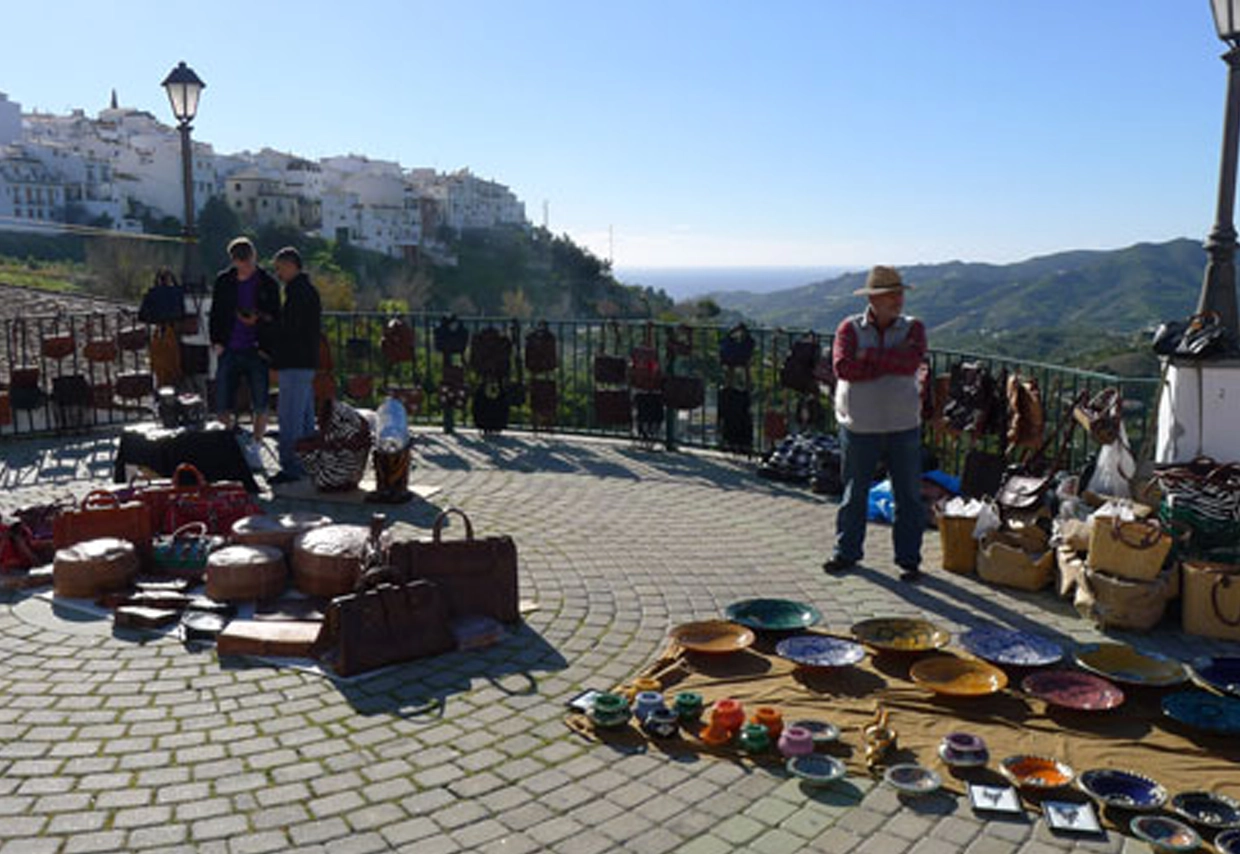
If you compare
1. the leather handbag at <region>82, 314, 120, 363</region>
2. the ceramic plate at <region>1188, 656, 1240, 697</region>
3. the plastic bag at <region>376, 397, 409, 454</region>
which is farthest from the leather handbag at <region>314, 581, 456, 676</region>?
the leather handbag at <region>82, 314, 120, 363</region>

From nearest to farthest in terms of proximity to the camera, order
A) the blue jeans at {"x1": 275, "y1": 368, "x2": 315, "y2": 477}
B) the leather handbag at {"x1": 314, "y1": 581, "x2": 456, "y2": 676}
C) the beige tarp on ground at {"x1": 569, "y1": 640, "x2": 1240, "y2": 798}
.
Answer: the beige tarp on ground at {"x1": 569, "y1": 640, "x2": 1240, "y2": 798}
the leather handbag at {"x1": 314, "y1": 581, "x2": 456, "y2": 676}
the blue jeans at {"x1": 275, "y1": 368, "x2": 315, "y2": 477}

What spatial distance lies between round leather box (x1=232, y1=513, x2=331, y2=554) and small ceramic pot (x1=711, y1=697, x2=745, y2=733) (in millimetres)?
2926

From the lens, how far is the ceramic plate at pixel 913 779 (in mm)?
3953

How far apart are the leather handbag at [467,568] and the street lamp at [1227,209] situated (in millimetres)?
4830

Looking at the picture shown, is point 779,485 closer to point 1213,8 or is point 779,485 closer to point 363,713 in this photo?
point 1213,8

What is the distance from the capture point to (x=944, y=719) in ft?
15.1

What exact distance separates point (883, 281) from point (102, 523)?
4.92 m

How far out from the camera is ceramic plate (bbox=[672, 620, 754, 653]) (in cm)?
530

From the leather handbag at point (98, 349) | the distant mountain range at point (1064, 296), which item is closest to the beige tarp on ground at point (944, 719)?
the leather handbag at point (98, 349)

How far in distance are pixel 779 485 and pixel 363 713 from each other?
5.40m

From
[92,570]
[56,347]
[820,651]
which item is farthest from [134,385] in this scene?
[820,651]

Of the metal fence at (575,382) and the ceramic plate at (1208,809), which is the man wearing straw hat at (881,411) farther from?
the ceramic plate at (1208,809)

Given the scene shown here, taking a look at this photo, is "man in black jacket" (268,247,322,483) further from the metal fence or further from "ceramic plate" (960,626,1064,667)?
"ceramic plate" (960,626,1064,667)

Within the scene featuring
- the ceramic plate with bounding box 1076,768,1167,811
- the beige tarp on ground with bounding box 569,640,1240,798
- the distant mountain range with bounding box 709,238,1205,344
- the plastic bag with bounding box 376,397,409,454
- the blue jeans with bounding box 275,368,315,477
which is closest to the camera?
the ceramic plate with bounding box 1076,768,1167,811
